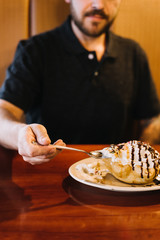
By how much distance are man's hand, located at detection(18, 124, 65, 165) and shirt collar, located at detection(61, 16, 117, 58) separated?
741mm

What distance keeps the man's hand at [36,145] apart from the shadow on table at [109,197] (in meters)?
0.09

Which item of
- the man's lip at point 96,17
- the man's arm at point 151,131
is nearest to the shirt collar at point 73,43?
the man's lip at point 96,17

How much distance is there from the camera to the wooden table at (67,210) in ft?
1.58

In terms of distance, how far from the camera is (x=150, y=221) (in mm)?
521

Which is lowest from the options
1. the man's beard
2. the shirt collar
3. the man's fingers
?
the man's fingers

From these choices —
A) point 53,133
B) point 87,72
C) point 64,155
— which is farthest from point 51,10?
point 64,155

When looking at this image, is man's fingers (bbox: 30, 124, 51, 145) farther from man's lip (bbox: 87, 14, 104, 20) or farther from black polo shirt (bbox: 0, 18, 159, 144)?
man's lip (bbox: 87, 14, 104, 20)

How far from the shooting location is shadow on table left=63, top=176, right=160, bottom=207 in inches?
23.1

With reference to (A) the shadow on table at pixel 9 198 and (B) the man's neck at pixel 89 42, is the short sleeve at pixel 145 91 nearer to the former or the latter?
(B) the man's neck at pixel 89 42

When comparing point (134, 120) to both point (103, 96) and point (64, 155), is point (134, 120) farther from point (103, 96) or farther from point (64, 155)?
point (64, 155)

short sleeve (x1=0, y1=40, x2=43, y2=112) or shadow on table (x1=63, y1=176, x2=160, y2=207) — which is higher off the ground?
short sleeve (x1=0, y1=40, x2=43, y2=112)

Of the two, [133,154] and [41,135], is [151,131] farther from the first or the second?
[41,135]

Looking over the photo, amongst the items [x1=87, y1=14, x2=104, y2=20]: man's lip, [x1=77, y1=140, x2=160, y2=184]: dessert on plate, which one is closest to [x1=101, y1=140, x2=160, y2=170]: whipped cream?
[x1=77, y1=140, x2=160, y2=184]: dessert on plate

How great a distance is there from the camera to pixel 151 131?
1.49 metres
